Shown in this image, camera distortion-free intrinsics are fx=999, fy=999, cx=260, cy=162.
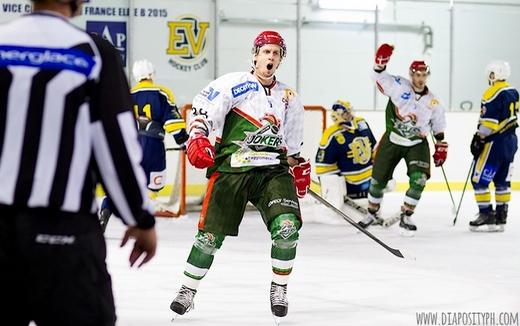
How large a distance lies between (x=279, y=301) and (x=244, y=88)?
753mm

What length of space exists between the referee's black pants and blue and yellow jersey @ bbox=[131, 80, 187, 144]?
4.96 meters

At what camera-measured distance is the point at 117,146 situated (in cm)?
163

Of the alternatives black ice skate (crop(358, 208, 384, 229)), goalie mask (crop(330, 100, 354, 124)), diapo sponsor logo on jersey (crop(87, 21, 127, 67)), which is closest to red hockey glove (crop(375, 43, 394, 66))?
goalie mask (crop(330, 100, 354, 124))

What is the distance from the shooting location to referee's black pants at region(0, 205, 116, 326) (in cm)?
156

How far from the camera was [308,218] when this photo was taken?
26.3 feet

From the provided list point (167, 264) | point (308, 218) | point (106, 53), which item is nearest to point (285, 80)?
point (308, 218)

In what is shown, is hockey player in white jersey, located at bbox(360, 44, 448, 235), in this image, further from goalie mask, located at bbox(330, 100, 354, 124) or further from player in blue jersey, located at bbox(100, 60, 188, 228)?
player in blue jersey, located at bbox(100, 60, 188, 228)

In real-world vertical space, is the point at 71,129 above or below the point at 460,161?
above

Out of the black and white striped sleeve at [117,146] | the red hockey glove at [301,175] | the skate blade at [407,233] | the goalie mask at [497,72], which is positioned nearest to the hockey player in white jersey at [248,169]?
the red hockey glove at [301,175]

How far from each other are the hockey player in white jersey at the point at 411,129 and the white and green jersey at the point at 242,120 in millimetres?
3122

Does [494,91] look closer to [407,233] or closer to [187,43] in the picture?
[407,233]

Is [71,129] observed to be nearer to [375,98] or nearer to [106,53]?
[106,53]

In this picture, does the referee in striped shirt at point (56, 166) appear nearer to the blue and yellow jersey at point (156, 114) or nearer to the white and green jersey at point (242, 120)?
the white and green jersey at point (242, 120)

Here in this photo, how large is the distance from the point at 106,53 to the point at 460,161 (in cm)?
975
